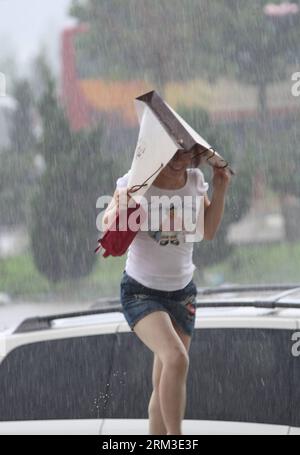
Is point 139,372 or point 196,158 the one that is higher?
point 196,158

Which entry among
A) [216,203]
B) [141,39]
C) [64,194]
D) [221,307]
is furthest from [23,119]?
[216,203]

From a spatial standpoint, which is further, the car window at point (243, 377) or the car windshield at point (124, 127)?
the car windshield at point (124, 127)

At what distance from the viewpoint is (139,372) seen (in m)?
4.28

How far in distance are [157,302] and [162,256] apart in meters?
0.17

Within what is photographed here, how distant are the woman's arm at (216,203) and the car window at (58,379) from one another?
80cm

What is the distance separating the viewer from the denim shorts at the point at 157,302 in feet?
12.0

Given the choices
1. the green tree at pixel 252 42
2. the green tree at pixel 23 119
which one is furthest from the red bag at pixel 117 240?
the green tree at pixel 252 42

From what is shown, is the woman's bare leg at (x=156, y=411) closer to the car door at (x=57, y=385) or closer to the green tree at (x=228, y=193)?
the car door at (x=57, y=385)

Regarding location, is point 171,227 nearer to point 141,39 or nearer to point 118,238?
point 118,238

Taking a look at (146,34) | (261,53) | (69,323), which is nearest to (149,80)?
(146,34)

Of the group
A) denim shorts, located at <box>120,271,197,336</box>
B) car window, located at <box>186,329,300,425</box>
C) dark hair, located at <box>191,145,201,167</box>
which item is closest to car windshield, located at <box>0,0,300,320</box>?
car window, located at <box>186,329,300,425</box>

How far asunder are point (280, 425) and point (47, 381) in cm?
113

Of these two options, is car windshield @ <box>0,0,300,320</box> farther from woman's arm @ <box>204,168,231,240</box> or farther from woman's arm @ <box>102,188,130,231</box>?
woman's arm @ <box>102,188,130,231</box>

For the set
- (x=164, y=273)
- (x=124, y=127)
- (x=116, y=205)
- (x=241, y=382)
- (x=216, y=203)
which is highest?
(x=124, y=127)
